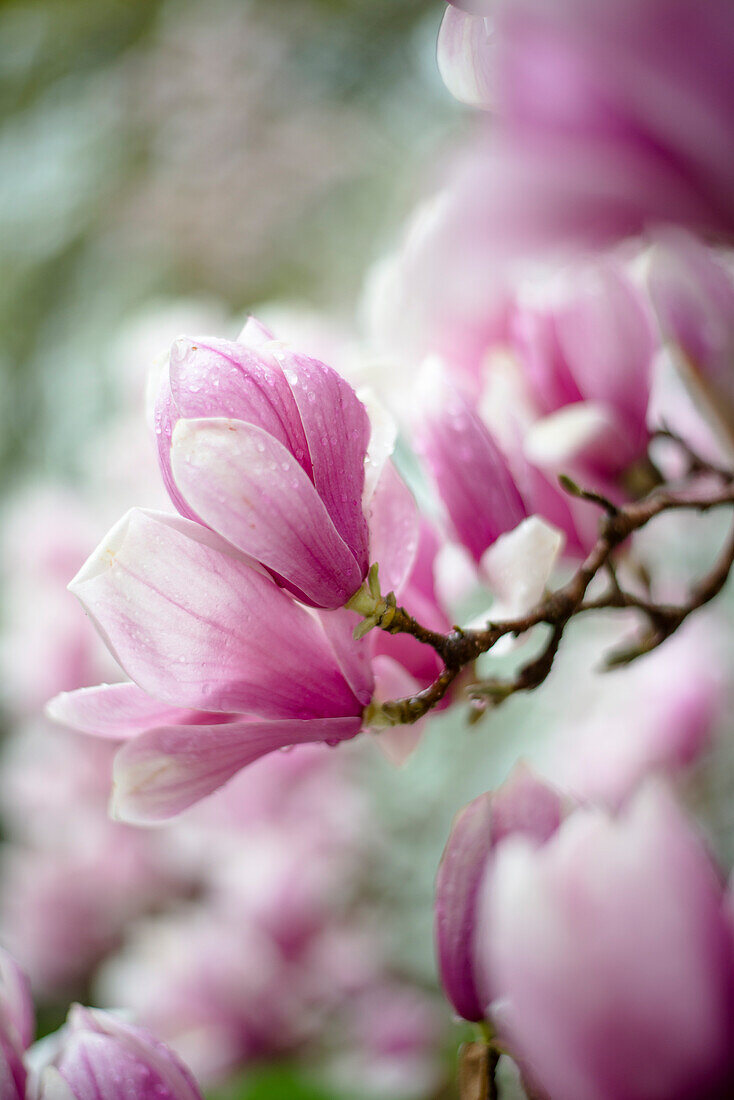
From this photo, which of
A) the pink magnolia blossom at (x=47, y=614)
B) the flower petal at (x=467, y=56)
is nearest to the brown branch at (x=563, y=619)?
the flower petal at (x=467, y=56)

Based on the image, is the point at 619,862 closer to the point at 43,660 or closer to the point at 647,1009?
the point at 647,1009

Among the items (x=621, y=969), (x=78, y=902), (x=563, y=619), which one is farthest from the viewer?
(x=78, y=902)

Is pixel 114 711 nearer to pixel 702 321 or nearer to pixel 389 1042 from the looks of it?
pixel 702 321

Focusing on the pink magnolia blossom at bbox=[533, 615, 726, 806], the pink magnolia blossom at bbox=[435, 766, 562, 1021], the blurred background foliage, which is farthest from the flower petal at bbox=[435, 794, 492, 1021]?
the blurred background foliage

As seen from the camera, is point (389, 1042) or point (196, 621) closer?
point (196, 621)

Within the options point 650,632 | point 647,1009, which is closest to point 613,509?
point 650,632

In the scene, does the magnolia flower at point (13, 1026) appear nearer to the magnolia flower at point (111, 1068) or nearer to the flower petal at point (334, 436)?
the magnolia flower at point (111, 1068)

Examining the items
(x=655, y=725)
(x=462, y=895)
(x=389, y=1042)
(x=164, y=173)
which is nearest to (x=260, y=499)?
(x=462, y=895)
